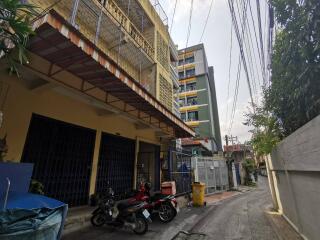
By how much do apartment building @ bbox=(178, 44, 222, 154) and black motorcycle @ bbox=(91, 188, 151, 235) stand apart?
2230 cm

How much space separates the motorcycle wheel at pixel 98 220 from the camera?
4.94 meters

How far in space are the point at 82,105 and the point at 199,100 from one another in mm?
25634

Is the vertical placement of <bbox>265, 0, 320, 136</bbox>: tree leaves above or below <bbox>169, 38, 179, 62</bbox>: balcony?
below

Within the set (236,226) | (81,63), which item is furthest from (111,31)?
(236,226)

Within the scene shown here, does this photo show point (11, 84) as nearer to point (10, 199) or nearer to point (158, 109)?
point (10, 199)

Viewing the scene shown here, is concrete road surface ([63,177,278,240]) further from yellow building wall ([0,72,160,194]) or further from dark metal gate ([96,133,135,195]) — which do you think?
dark metal gate ([96,133,135,195])

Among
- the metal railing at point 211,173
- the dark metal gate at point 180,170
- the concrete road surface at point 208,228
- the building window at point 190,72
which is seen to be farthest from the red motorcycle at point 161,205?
the building window at point 190,72

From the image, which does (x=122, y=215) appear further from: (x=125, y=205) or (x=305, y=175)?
(x=305, y=175)

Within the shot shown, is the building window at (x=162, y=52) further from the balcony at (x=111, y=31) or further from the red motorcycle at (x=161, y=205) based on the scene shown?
the red motorcycle at (x=161, y=205)

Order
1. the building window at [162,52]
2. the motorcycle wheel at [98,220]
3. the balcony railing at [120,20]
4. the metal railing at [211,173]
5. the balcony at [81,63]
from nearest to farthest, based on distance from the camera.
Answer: the balcony at [81,63] < the motorcycle wheel at [98,220] < the balcony railing at [120,20] < the building window at [162,52] < the metal railing at [211,173]

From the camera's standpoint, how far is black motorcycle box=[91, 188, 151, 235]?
4.64 m

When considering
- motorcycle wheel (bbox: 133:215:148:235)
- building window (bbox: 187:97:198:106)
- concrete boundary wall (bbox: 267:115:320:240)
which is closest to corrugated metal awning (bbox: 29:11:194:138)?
motorcycle wheel (bbox: 133:215:148:235)

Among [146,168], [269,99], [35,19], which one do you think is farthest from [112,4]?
→ [146,168]

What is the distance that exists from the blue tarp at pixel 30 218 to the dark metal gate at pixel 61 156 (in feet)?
9.56
